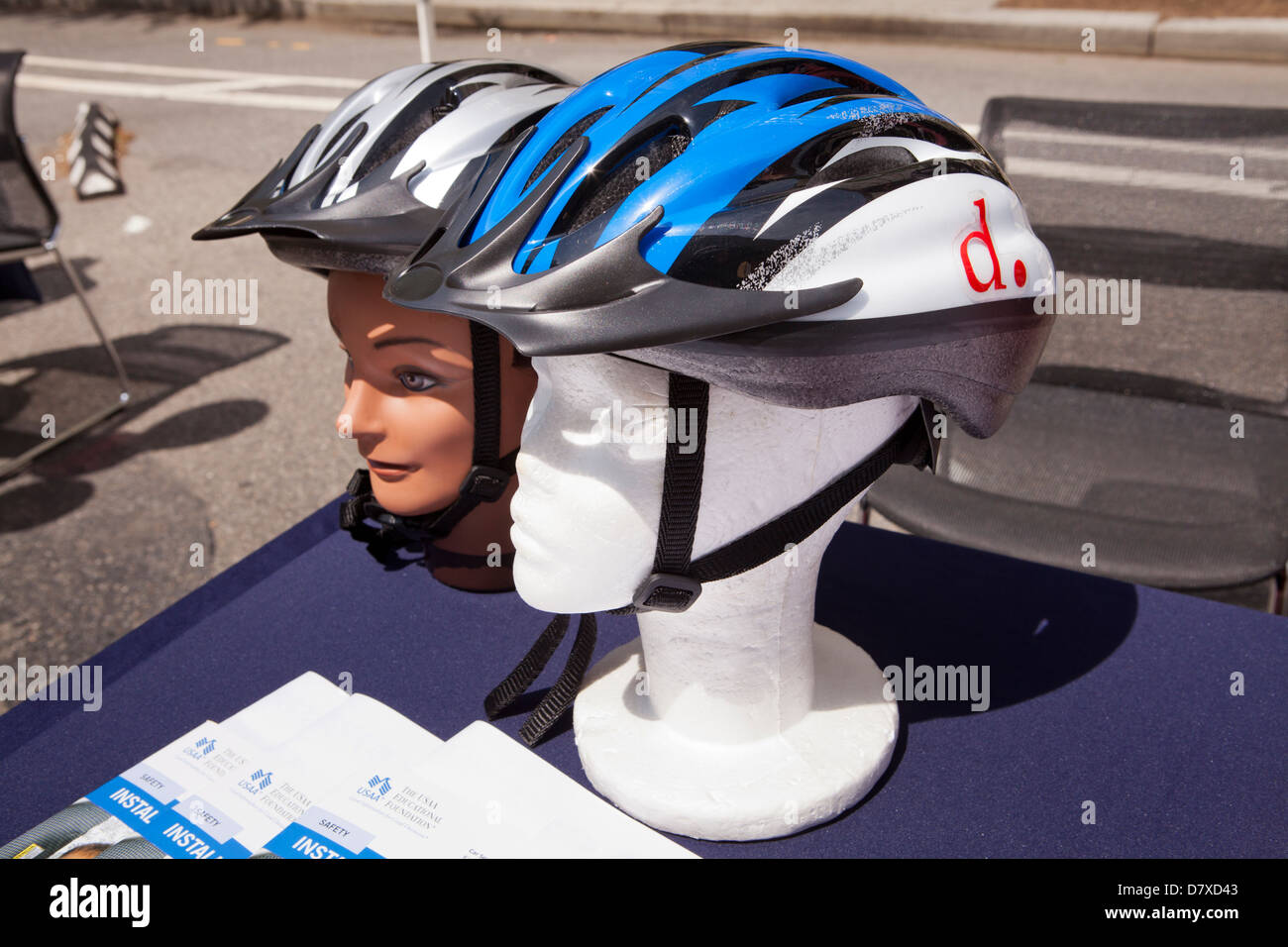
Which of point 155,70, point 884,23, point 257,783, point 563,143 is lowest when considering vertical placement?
point 257,783

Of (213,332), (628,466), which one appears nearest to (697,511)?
(628,466)

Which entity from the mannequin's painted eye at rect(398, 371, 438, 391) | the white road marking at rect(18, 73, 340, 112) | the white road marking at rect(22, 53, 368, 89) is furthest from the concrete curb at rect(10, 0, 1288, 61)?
the mannequin's painted eye at rect(398, 371, 438, 391)

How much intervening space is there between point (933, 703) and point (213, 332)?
428cm

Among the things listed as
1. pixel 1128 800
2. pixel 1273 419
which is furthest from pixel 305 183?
pixel 1273 419

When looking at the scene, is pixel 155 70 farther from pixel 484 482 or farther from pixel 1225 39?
pixel 484 482

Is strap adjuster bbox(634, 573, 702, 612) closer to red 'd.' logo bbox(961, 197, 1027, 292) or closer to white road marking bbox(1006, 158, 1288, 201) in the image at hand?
red 'd.' logo bbox(961, 197, 1027, 292)

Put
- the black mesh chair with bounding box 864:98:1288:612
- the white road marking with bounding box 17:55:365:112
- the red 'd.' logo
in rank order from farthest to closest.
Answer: the white road marking with bounding box 17:55:365:112 → the black mesh chair with bounding box 864:98:1288:612 → the red 'd.' logo

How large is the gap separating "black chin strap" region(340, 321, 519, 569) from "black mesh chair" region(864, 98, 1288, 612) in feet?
3.38

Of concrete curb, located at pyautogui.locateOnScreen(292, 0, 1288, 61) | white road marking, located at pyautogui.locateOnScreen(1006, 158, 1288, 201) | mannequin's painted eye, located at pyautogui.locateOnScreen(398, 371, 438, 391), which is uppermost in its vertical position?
concrete curb, located at pyautogui.locateOnScreen(292, 0, 1288, 61)

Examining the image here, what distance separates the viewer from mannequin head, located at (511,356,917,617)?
1306mm

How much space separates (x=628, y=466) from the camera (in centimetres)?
132

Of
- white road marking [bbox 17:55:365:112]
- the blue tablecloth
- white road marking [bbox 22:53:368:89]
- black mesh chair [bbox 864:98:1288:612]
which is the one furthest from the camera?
white road marking [bbox 22:53:368:89]

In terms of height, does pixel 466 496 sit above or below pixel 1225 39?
below
